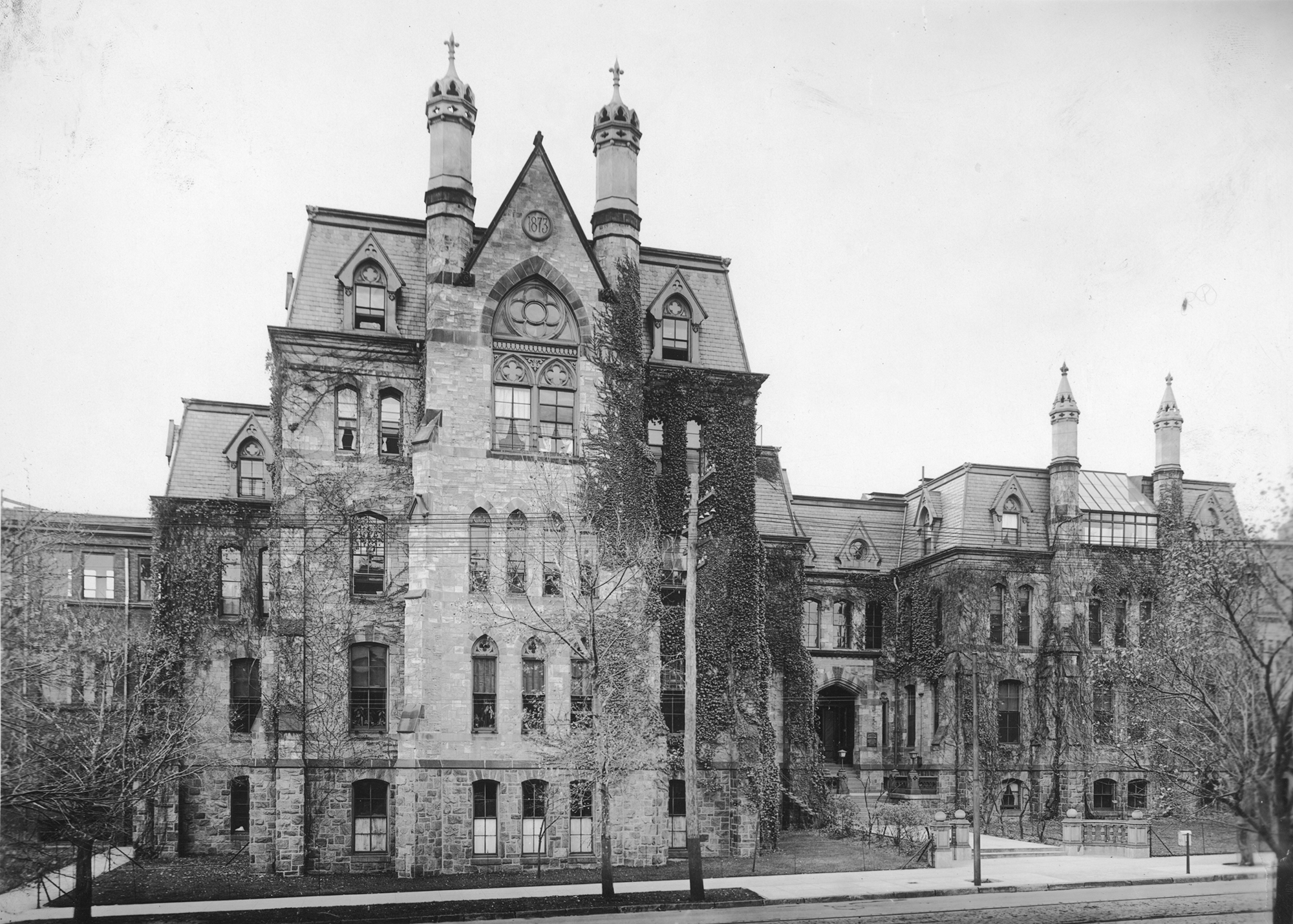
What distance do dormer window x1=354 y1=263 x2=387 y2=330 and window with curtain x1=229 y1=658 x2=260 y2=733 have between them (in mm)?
10799

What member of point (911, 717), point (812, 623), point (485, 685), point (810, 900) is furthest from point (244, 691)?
point (911, 717)

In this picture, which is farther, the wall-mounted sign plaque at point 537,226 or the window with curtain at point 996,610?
the window with curtain at point 996,610

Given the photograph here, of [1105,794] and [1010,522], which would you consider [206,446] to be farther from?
[1105,794]

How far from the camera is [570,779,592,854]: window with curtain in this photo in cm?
2742

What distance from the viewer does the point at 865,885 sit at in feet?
81.1

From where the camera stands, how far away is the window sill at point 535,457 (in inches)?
1095

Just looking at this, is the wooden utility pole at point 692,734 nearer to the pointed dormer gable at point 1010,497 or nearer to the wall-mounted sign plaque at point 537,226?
the wall-mounted sign plaque at point 537,226

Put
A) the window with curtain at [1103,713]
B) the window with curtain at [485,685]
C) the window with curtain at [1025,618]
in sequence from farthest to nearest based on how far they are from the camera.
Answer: the window with curtain at [1025,618] < the window with curtain at [1103,713] < the window with curtain at [485,685]

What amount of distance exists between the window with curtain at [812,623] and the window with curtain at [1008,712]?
748 centimetres

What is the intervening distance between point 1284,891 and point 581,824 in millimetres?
16634

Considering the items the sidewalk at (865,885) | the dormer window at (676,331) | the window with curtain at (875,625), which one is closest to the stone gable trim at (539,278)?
the dormer window at (676,331)

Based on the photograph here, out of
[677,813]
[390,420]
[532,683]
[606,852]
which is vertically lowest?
[677,813]

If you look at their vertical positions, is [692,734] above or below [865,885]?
above

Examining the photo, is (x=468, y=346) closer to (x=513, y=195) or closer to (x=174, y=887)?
(x=513, y=195)
